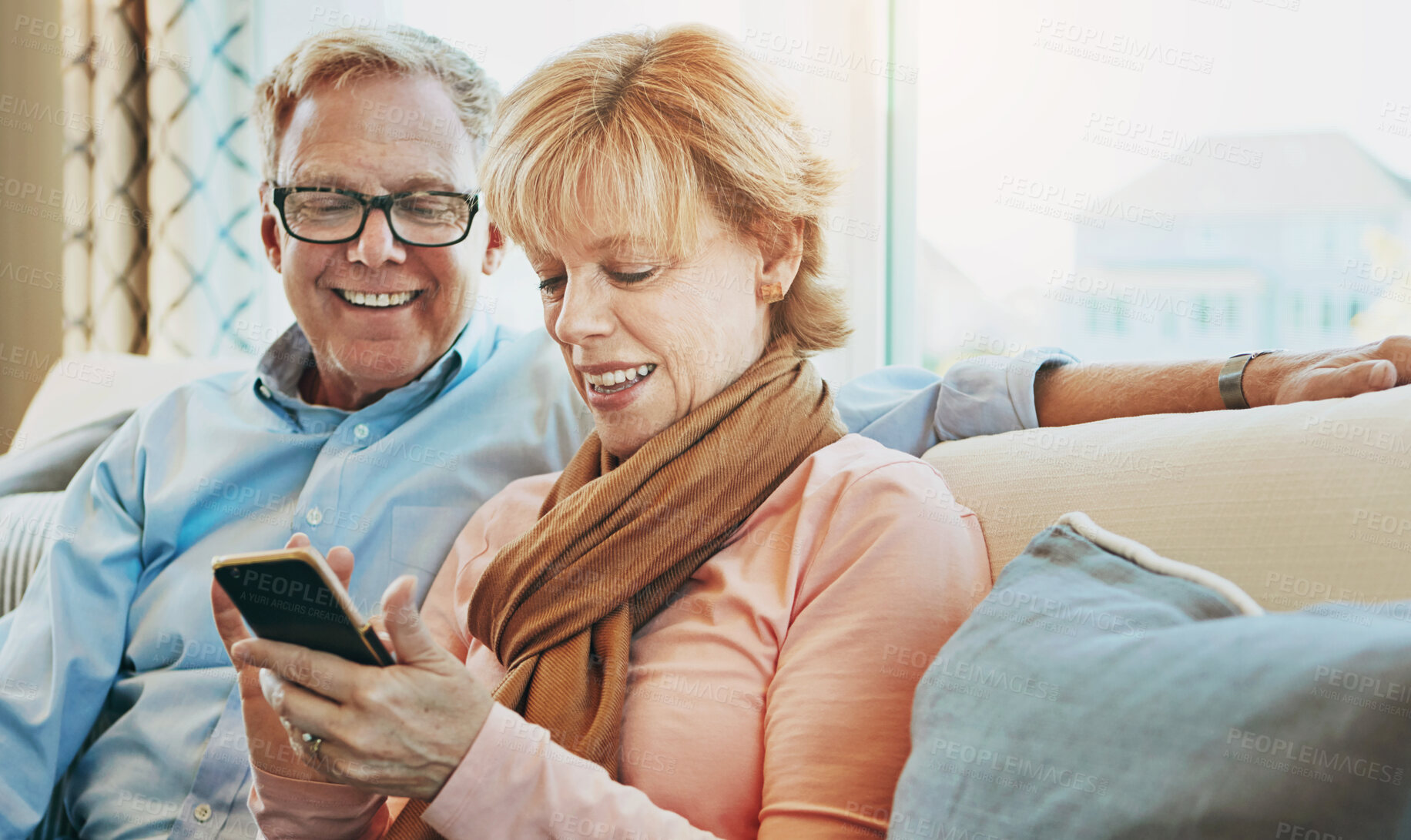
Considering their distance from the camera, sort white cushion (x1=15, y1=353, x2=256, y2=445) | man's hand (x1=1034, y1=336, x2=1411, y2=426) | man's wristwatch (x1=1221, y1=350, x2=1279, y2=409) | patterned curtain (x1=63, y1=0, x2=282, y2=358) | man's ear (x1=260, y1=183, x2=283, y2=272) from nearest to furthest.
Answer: man's hand (x1=1034, y1=336, x2=1411, y2=426), man's wristwatch (x1=1221, y1=350, x2=1279, y2=409), man's ear (x1=260, y1=183, x2=283, y2=272), white cushion (x1=15, y1=353, x2=256, y2=445), patterned curtain (x1=63, y1=0, x2=282, y2=358)

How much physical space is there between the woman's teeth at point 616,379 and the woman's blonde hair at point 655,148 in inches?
5.6

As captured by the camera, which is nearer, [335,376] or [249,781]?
[249,781]

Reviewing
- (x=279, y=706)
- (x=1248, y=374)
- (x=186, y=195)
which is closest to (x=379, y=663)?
(x=279, y=706)

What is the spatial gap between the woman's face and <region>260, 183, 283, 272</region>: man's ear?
0.73 metres

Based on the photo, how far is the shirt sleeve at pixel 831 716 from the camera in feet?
2.79

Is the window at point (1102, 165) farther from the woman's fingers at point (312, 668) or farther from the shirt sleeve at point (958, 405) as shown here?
the woman's fingers at point (312, 668)

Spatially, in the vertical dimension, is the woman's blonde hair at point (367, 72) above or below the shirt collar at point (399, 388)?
above

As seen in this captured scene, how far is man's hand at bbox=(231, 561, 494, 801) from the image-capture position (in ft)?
2.64

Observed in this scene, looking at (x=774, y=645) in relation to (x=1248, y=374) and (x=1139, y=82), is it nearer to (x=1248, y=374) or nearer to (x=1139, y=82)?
(x=1248, y=374)

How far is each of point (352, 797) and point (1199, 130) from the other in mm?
1782

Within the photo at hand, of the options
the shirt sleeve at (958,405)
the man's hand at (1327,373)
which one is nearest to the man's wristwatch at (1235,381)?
the man's hand at (1327,373)

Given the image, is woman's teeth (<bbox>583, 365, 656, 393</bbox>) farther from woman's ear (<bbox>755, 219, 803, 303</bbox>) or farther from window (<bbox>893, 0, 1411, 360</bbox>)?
window (<bbox>893, 0, 1411, 360</bbox>)

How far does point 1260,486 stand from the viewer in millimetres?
891

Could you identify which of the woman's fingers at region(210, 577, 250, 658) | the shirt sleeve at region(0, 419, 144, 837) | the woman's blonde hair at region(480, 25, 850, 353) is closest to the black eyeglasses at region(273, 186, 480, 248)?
the woman's blonde hair at region(480, 25, 850, 353)
